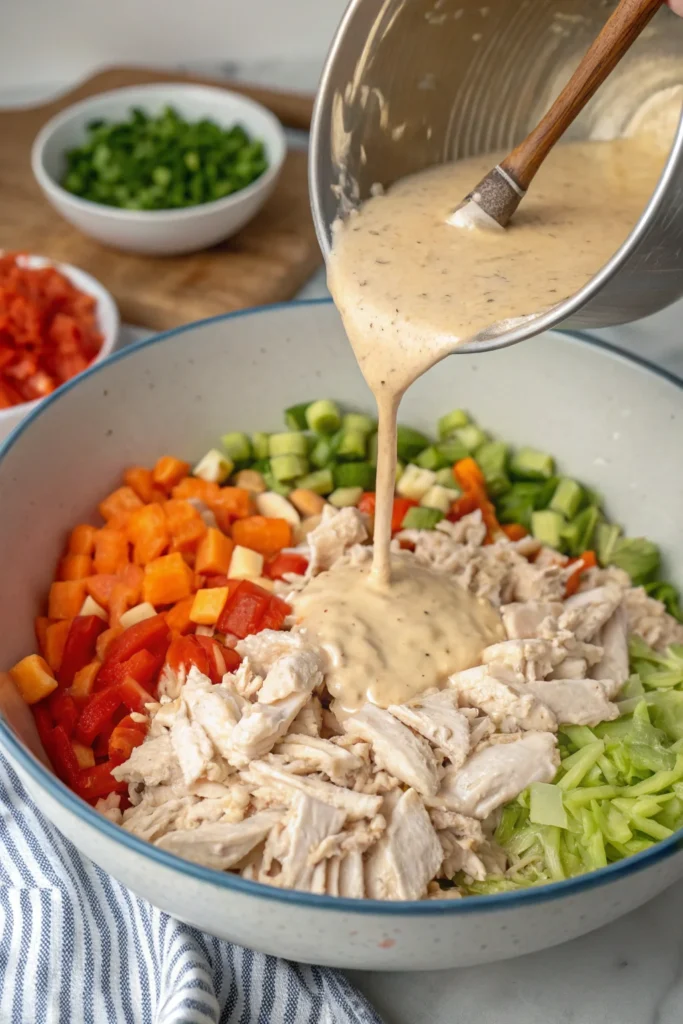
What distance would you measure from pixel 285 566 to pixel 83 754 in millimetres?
690

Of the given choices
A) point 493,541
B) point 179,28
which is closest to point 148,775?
point 493,541

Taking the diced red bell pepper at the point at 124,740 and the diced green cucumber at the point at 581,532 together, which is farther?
the diced green cucumber at the point at 581,532

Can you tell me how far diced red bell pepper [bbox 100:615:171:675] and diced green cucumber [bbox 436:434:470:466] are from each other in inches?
37.3

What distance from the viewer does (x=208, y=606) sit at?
242cm

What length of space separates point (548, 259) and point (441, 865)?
1208 millimetres

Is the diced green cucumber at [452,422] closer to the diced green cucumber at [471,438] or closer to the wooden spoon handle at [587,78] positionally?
the diced green cucumber at [471,438]

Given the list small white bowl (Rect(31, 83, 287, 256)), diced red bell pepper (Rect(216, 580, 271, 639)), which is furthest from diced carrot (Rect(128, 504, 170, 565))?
small white bowl (Rect(31, 83, 287, 256))

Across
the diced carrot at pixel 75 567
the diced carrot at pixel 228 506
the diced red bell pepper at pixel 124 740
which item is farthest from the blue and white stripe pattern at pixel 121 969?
the diced carrot at pixel 228 506

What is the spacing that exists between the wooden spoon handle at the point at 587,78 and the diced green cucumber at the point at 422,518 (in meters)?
0.89

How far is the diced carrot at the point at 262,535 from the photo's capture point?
8.93 feet

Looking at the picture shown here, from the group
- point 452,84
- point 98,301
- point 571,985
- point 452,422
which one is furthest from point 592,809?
point 98,301

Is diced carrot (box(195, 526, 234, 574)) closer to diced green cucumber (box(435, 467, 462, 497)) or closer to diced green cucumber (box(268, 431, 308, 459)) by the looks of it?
diced green cucumber (box(268, 431, 308, 459))

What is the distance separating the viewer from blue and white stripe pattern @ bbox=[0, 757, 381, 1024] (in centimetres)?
185

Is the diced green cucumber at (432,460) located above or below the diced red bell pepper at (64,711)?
above
